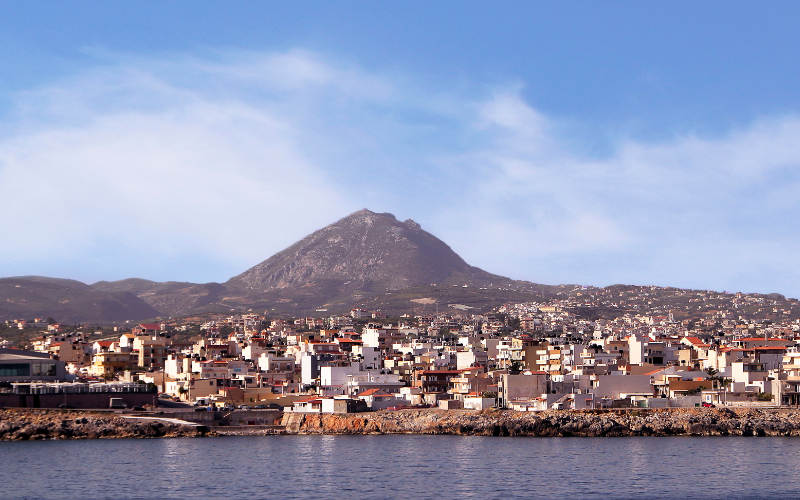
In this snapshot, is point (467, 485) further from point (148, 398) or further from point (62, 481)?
point (148, 398)

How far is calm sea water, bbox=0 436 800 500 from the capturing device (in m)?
49.5

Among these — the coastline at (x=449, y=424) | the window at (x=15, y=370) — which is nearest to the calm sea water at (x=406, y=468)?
the coastline at (x=449, y=424)

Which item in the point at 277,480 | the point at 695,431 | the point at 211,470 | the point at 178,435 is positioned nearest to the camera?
the point at 277,480

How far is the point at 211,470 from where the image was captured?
58969mm

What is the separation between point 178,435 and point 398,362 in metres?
37.4

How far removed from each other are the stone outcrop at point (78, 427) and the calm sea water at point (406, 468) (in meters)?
3.50

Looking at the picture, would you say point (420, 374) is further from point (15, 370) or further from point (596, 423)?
point (15, 370)

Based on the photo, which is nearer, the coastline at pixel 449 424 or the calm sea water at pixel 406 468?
the calm sea water at pixel 406 468

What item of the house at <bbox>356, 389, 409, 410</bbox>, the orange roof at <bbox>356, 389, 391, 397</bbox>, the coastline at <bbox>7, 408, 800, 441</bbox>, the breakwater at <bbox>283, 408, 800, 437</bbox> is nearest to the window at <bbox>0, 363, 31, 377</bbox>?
the coastline at <bbox>7, 408, 800, 441</bbox>

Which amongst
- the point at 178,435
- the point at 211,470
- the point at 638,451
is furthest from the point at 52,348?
the point at 638,451

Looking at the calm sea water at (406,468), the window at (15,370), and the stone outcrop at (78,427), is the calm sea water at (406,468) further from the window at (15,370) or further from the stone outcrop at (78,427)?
the window at (15,370)

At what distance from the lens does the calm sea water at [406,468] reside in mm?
49469

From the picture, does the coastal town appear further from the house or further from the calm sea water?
the calm sea water

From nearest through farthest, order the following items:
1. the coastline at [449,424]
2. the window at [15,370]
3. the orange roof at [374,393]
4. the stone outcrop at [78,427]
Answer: the coastline at [449,424], the stone outcrop at [78,427], the orange roof at [374,393], the window at [15,370]
